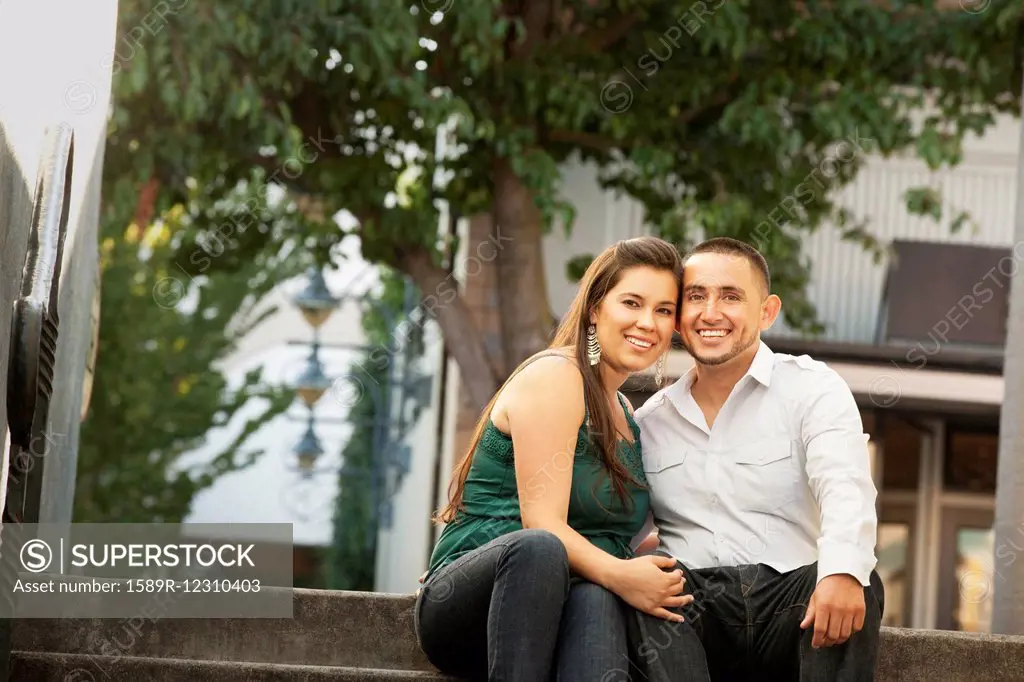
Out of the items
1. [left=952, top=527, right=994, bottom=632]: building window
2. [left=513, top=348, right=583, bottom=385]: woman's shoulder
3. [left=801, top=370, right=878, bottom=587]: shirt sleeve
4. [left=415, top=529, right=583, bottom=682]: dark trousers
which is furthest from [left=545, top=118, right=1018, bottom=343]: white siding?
[left=415, top=529, right=583, bottom=682]: dark trousers

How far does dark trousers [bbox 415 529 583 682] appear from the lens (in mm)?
3205

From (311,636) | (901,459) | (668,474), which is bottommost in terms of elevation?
(311,636)

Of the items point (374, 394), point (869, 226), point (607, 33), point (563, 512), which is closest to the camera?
point (563, 512)

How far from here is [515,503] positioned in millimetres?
3631

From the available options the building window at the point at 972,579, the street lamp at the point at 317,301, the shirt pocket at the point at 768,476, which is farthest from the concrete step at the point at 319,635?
the building window at the point at 972,579

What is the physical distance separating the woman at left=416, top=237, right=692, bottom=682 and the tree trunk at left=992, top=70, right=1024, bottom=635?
170cm

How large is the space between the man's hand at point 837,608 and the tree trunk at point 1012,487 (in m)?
1.73

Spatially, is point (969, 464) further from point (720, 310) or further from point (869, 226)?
point (720, 310)

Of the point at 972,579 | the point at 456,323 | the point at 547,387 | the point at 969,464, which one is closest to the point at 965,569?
the point at 972,579

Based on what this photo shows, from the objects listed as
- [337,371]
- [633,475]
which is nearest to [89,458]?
[337,371]

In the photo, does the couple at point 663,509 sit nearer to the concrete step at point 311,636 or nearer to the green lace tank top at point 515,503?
the green lace tank top at point 515,503

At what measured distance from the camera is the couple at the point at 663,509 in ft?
10.7

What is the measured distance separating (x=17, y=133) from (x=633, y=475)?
5.97ft

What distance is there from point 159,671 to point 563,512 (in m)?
1.07
